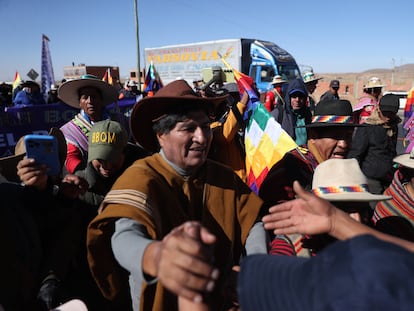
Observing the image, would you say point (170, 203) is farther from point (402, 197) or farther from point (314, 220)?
point (402, 197)

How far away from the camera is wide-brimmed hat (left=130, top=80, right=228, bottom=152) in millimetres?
1590

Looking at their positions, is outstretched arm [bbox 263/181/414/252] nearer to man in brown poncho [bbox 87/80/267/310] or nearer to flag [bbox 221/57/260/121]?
man in brown poncho [bbox 87/80/267/310]

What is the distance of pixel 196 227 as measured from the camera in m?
0.88

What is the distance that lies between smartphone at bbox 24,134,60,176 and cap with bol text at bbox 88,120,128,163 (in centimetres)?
54

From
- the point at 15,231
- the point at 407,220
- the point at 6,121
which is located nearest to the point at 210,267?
the point at 15,231

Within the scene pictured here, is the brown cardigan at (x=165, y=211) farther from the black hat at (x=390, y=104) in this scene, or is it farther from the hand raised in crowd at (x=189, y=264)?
the black hat at (x=390, y=104)

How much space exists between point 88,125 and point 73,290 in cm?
170

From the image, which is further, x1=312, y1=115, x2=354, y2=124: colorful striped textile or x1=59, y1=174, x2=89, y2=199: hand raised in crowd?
x1=312, y1=115, x2=354, y2=124: colorful striped textile

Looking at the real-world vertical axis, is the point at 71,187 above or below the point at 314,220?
below

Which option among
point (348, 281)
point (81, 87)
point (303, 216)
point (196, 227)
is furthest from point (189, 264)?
point (81, 87)

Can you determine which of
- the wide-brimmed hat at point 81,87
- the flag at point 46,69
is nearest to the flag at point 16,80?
the flag at point 46,69

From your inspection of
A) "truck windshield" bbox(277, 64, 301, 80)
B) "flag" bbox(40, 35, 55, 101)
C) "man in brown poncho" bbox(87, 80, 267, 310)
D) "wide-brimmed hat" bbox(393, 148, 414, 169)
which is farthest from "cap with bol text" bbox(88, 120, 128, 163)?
"truck windshield" bbox(277, 64, 301, 80)

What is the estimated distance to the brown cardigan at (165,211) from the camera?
1378mm

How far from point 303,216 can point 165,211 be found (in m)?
0.60
